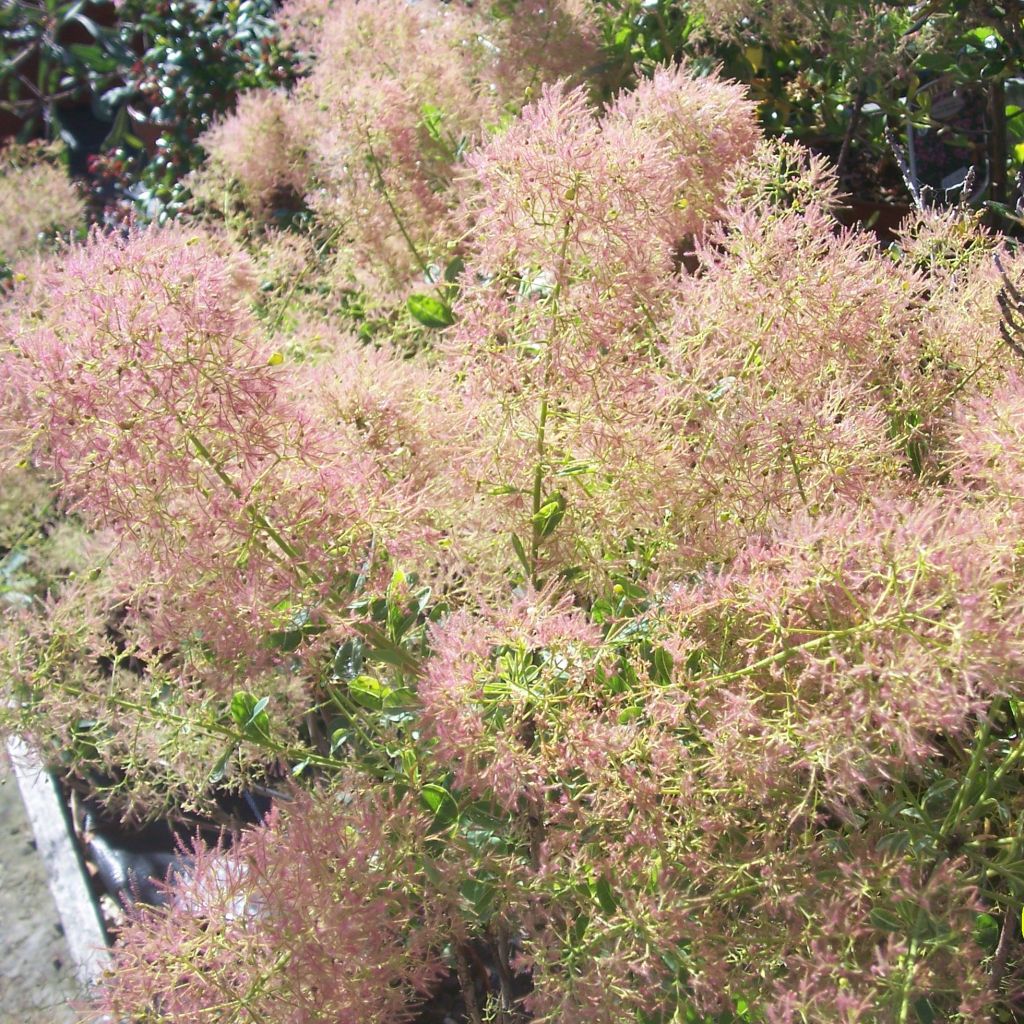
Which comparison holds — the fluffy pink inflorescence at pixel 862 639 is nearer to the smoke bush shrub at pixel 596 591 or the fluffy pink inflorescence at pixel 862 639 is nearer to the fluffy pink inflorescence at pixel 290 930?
the smoke bush shrub at pixel 596 591

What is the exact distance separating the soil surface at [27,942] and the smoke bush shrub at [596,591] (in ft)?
3.03

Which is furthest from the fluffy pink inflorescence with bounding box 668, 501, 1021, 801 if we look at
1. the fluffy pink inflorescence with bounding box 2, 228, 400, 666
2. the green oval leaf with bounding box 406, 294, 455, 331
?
the green oval leaf with bounding box 406, 294, 455, 331

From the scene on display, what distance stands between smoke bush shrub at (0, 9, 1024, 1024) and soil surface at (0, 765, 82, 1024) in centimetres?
92

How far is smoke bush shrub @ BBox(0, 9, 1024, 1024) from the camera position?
0.84 m

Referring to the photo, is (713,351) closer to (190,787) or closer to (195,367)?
(195,367)

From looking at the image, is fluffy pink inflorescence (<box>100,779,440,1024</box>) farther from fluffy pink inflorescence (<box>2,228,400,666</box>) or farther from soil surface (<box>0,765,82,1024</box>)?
soil surface (<box>0,765,82,1024</box>)

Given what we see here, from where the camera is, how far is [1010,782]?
1.00m

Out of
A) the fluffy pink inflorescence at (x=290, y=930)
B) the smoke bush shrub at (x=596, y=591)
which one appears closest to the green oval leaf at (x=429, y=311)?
the smoke bush shrub at (x=596, y=591)

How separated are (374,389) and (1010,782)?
717 mm

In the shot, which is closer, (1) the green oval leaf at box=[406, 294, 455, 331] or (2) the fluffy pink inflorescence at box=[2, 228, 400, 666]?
(2) the fluffy pink inflorescence at box=[2, 228, 400, 666]

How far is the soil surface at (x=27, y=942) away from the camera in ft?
6.13

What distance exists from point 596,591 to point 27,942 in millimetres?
1473

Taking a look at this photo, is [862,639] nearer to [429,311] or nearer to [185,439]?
[185,439]

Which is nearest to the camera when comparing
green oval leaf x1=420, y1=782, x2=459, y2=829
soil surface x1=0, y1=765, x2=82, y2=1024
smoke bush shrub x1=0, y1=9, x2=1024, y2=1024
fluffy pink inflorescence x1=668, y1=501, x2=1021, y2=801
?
fluffy pink inflorescence x1=668, y1=501, x2=1021, y2=801
